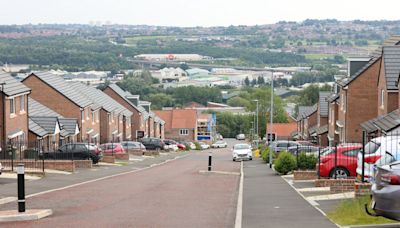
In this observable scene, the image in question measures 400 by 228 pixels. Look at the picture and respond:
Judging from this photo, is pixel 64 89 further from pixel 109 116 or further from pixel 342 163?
pixel 342 163

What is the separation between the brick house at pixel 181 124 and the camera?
133 m

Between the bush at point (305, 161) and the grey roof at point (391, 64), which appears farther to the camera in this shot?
the grey roof at point (391, 64)

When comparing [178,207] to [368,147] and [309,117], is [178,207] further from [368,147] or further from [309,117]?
[309,117]

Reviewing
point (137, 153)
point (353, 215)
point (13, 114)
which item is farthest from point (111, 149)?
point (353, 215)

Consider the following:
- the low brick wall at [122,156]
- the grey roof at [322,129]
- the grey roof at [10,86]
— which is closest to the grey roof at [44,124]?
the grey roof at [10,86]

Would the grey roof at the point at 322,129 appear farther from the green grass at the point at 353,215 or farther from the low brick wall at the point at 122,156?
the green grass at the point at 353,215

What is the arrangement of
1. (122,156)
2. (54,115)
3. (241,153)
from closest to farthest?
(122,156) < (54,115) < (241,153)

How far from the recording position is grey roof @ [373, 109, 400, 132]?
35812 mm

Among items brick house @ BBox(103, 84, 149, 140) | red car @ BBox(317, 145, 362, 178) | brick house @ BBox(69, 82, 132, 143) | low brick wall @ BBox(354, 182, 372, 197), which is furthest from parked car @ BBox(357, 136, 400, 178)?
brick house @ BBox(103, 84, 149, 140)

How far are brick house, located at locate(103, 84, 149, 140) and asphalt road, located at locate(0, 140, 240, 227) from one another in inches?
2280

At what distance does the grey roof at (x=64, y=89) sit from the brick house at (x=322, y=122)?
19.9 meters

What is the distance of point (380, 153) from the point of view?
22.9 m

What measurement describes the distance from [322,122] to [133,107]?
79.7ft

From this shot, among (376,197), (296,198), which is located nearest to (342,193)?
(296,198)
